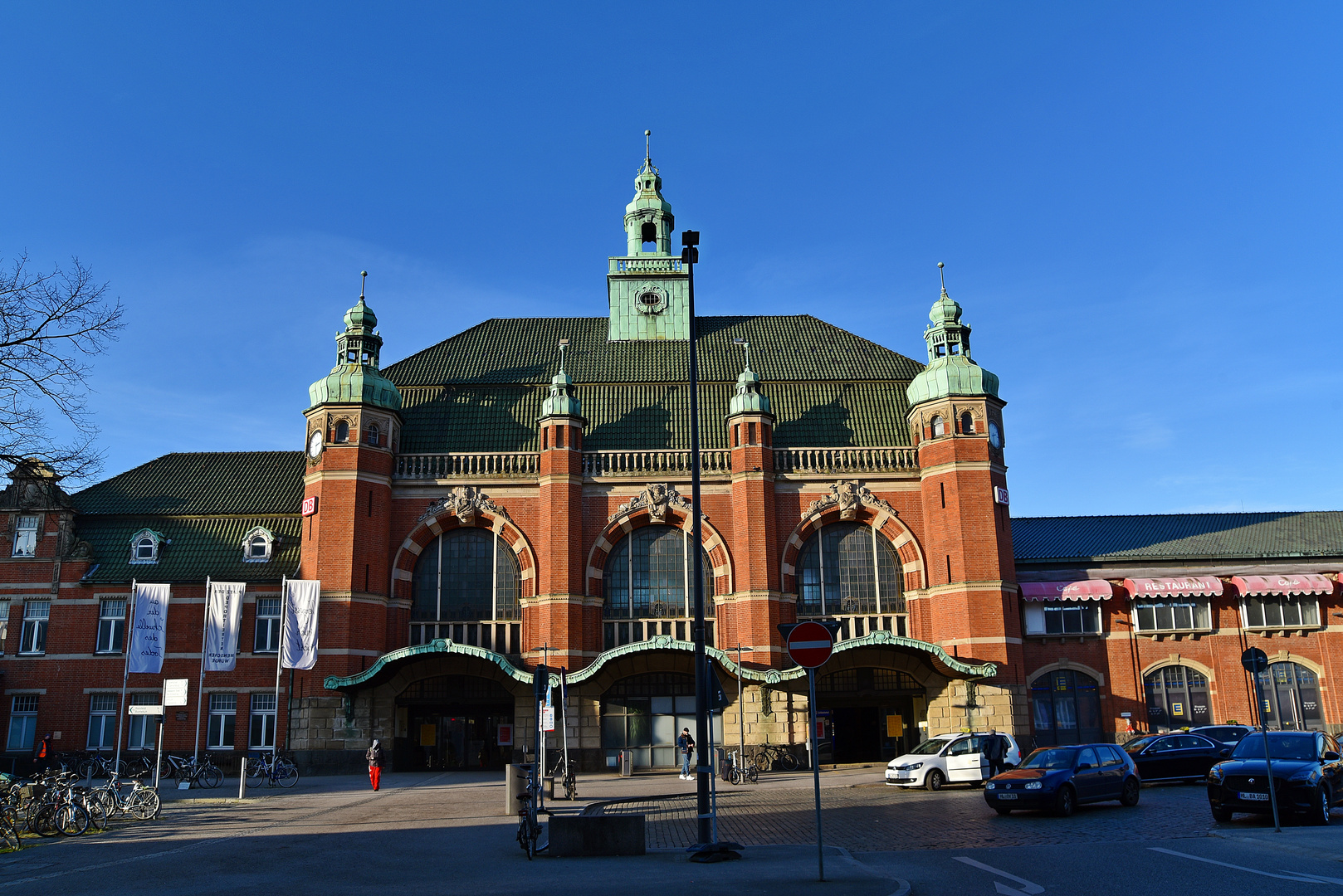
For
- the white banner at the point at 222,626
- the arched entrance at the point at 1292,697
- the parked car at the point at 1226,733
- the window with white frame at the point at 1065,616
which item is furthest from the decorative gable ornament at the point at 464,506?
the arched entrance at the point at 1292,697

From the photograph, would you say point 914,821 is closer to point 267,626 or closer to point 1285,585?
point 267,626

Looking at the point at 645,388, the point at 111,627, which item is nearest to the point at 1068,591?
the point at 645,388

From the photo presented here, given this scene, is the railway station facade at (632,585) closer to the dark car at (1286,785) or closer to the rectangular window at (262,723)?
the rectangular window at (262,723)

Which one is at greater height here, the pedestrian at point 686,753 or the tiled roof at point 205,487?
the tiled roof at point 205,487

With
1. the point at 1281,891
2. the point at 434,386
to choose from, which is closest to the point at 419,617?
the point at 434,386

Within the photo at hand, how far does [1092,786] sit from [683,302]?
113ft

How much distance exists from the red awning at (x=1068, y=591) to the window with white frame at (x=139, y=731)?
34.0 metres

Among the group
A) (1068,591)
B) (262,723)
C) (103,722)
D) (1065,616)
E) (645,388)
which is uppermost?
(645,388)

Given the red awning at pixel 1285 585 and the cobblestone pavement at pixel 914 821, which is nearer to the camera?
the cobblestone pavement at pixel 914 821

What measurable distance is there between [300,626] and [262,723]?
628 centimetres

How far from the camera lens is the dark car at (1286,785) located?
1853 centimetres

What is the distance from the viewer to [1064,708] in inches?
1597

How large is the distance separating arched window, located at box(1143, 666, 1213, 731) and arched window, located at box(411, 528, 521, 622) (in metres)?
25.3

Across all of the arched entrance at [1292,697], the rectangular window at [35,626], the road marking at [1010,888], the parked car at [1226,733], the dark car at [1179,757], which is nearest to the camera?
the road marking at [1010,888]
